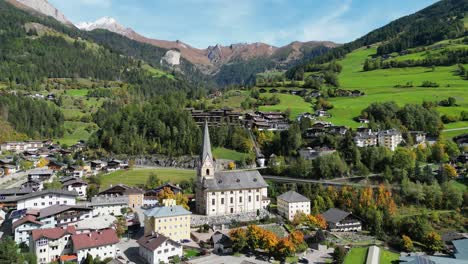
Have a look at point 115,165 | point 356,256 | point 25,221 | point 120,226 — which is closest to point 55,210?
point 25,221

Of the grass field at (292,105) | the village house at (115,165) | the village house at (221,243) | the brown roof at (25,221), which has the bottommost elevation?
the village house at (221,243)

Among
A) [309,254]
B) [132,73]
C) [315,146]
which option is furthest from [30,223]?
[132,73]

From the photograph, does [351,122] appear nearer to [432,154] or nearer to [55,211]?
[432,154]

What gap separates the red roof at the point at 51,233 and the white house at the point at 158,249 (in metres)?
7.68

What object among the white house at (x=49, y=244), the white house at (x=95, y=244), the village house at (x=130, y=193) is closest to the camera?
the white house at (x=95, y=244)

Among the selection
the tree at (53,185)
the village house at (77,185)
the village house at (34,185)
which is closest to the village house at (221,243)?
the village house at (77,185)

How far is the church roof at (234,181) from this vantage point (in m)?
59.6

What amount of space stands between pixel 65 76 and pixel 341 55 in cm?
11729

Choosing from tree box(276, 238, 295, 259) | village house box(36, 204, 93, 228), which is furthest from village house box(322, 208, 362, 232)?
village house box(36, 204, 93, 228)

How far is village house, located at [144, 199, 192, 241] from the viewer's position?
48.4 metres

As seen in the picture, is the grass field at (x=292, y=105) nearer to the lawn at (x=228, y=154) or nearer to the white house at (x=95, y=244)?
the lawn at (x=228, y=154)

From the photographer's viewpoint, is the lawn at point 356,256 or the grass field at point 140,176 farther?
the grass field at point 140,176

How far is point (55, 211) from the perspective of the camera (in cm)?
4891

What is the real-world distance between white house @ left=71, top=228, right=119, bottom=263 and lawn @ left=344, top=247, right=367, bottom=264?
992 inches
